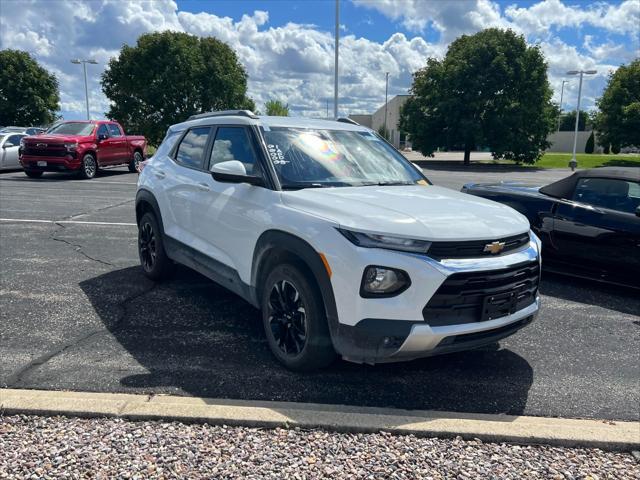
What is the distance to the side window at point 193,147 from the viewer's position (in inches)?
201

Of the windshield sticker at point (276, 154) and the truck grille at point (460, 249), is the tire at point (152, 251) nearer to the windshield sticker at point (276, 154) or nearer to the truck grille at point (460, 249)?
the windshield sticker at point (276, 154)

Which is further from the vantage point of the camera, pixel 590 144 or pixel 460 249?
pixel 590 144

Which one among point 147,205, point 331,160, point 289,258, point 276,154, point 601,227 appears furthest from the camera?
point 147,205

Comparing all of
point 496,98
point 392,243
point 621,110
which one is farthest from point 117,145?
point 621,110

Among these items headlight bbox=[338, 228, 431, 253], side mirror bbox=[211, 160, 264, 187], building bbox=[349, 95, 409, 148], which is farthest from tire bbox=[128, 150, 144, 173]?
building bbox=[349, 95, 409, 148]

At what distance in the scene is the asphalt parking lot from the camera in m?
3.60

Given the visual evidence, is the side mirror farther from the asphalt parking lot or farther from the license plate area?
the license plate area

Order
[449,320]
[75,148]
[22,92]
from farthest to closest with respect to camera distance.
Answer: [22,92] → [75,148] → [449,320]

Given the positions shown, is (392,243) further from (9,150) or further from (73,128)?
(9,150)

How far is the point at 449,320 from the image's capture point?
10.7 ft

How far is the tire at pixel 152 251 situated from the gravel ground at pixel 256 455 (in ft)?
9.14

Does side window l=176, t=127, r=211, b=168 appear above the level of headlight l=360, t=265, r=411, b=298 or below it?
above

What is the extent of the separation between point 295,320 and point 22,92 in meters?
48.5

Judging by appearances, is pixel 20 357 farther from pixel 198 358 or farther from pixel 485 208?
pixel 485 208
